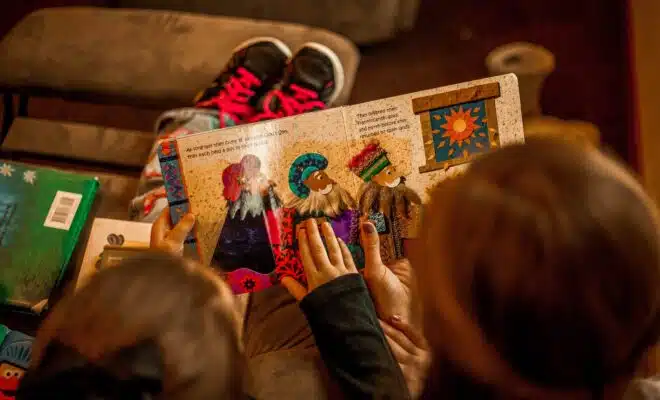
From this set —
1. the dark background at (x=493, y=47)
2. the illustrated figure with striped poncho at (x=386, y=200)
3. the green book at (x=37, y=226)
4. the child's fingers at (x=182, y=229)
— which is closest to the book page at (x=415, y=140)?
the illustrated figure with striped poncho at (x=386, y=200)

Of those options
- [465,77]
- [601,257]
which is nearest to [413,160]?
[601,257]

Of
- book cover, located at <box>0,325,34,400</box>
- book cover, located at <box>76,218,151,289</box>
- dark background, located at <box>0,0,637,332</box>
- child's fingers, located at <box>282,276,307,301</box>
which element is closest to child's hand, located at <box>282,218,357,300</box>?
child's fingers, located at <box>282,276,307,301</box>

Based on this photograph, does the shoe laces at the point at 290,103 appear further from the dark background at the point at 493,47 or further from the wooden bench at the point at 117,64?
the dark background at the point at 493,47

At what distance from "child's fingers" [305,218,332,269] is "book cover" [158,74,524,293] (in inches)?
0.6

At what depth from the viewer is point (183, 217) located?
0.84 meters

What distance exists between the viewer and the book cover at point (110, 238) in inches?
37.7

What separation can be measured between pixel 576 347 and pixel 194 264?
1.14 feet

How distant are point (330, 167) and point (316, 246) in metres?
0.10

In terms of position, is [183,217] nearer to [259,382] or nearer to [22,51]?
[259,382]

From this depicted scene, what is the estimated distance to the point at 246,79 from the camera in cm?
115

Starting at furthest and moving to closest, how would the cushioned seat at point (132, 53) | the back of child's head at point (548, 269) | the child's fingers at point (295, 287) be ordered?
the cushioned seat at point (132, 53), the child's fingers at point (295, 287), the back of child's head at point (548, 269)

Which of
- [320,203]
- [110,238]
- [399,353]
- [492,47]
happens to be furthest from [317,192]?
[492,47]

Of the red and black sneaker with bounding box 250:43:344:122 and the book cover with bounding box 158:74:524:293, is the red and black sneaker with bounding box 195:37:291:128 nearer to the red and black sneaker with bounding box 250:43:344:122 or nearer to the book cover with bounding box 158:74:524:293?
the red and black sneaker with bounding box 250:43:344:122

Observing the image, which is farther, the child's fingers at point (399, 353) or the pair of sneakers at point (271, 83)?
the pair of sneakers at point (271, 83)
